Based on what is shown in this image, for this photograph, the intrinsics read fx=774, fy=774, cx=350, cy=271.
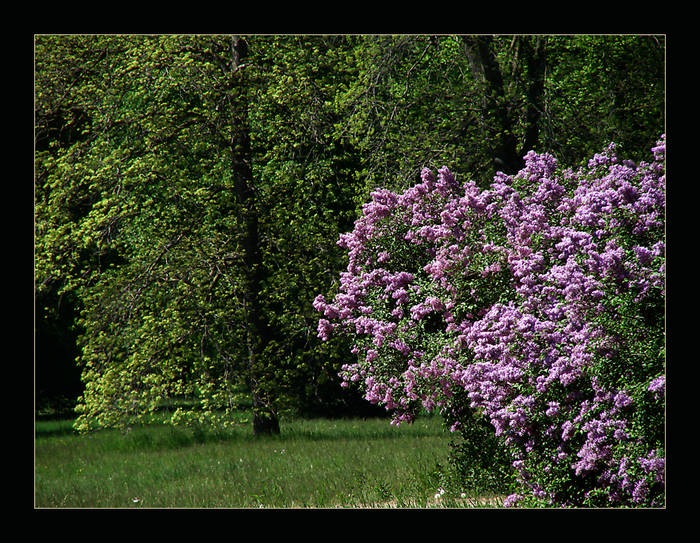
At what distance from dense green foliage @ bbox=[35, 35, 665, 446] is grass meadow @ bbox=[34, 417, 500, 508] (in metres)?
0.58

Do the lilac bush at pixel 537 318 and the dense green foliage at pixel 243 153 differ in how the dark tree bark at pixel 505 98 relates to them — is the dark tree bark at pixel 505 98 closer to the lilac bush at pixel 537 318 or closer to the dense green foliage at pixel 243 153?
the dense green foliage at pixel 243 153

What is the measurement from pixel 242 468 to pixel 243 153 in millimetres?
5224

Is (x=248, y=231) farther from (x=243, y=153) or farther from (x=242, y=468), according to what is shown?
(x=242, y=468)

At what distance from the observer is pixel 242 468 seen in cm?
1027

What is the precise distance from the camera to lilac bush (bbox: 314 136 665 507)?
6.20m

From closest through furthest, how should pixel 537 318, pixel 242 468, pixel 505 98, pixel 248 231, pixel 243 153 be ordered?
pixel 537 318 → pixel 242 468 → pixel 505 98 → pixel 243 153 → pixel 248 231

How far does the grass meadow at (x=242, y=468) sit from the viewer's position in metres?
8.42

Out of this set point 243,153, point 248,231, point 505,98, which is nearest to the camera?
point 505,98

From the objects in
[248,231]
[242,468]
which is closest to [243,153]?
[248,231]

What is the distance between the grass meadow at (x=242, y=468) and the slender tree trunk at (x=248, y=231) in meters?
0.61

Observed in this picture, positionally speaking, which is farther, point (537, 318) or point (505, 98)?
point (505, 98)

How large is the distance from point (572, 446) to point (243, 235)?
7.28 m

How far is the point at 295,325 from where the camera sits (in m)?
12.1
